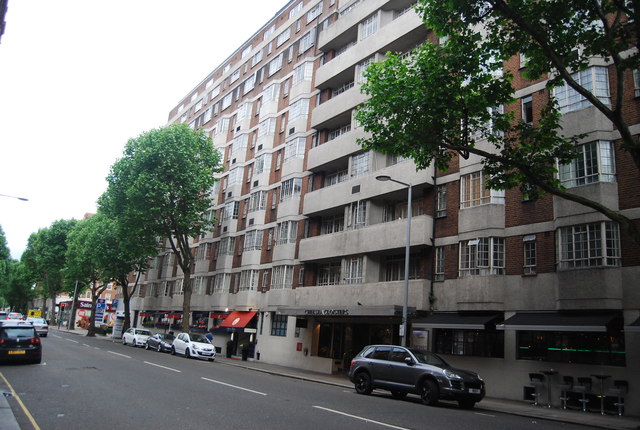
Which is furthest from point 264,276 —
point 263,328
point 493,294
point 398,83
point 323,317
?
point 398,83

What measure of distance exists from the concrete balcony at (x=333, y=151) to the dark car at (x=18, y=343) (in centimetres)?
1775

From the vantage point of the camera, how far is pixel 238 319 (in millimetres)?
34406

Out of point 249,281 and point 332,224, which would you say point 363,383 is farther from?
point 249,281

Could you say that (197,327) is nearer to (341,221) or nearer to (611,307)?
(341,221)

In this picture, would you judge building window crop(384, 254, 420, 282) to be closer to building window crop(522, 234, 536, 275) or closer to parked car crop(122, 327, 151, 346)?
building window crop(522, 234, 536, 275)

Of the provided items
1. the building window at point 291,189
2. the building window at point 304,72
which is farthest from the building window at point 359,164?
the building window at point 304,72

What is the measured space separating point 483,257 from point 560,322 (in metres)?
4.13

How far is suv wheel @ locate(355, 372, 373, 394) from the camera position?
16.2 meters

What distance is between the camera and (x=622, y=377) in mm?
15656

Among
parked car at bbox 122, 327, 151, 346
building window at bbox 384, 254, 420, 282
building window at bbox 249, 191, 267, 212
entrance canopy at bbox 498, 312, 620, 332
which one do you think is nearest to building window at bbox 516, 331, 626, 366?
entrance canopy at bbox 498, 312, 620, 332

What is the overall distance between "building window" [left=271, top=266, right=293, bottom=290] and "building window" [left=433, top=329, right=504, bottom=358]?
12.2 m

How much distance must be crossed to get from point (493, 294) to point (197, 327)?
2696 centimetres

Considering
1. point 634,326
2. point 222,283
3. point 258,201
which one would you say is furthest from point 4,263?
point 634,326

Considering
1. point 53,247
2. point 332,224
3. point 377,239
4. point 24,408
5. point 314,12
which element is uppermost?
point 314,12
